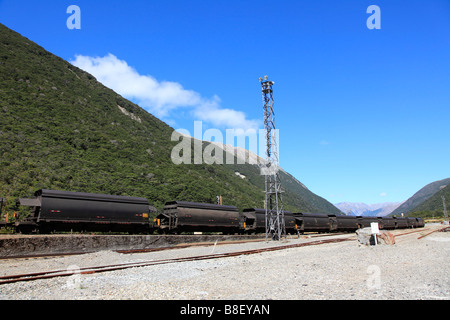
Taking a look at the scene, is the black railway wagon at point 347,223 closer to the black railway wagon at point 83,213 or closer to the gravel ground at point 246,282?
the black railway wagon at point 83,213

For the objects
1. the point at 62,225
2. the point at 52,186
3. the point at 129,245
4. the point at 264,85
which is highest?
the point at 264,85

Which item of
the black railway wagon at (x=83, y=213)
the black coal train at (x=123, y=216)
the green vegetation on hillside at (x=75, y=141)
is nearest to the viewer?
the black railway wagon at (x=83, y=213)

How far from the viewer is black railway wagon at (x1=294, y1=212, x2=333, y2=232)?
128 feet

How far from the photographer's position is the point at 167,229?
26.3m

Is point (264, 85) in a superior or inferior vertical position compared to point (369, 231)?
superior

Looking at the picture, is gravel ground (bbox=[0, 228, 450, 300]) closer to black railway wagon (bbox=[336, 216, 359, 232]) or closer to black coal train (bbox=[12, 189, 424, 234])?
black coal train (bbox=[12, 189, 424, 234])

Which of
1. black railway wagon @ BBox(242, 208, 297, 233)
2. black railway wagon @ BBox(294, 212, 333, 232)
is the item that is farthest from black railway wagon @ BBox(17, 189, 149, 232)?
black railway wagon @ BBox(294, 212, 333, 232)

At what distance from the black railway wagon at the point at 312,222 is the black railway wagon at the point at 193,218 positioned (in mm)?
12469

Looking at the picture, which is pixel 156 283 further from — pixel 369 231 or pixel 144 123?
pixel 144 123

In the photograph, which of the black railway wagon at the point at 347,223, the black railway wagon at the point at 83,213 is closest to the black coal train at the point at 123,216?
the black railway wagon at the point at 83,213

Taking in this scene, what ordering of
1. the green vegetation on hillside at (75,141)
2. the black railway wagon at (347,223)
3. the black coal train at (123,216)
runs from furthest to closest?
1. the black railway wagon at (347,223)
2. the green vegetation on hillside at (75,141)
3. the black coal train at (123,216)

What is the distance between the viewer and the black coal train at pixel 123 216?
20.2 metres
